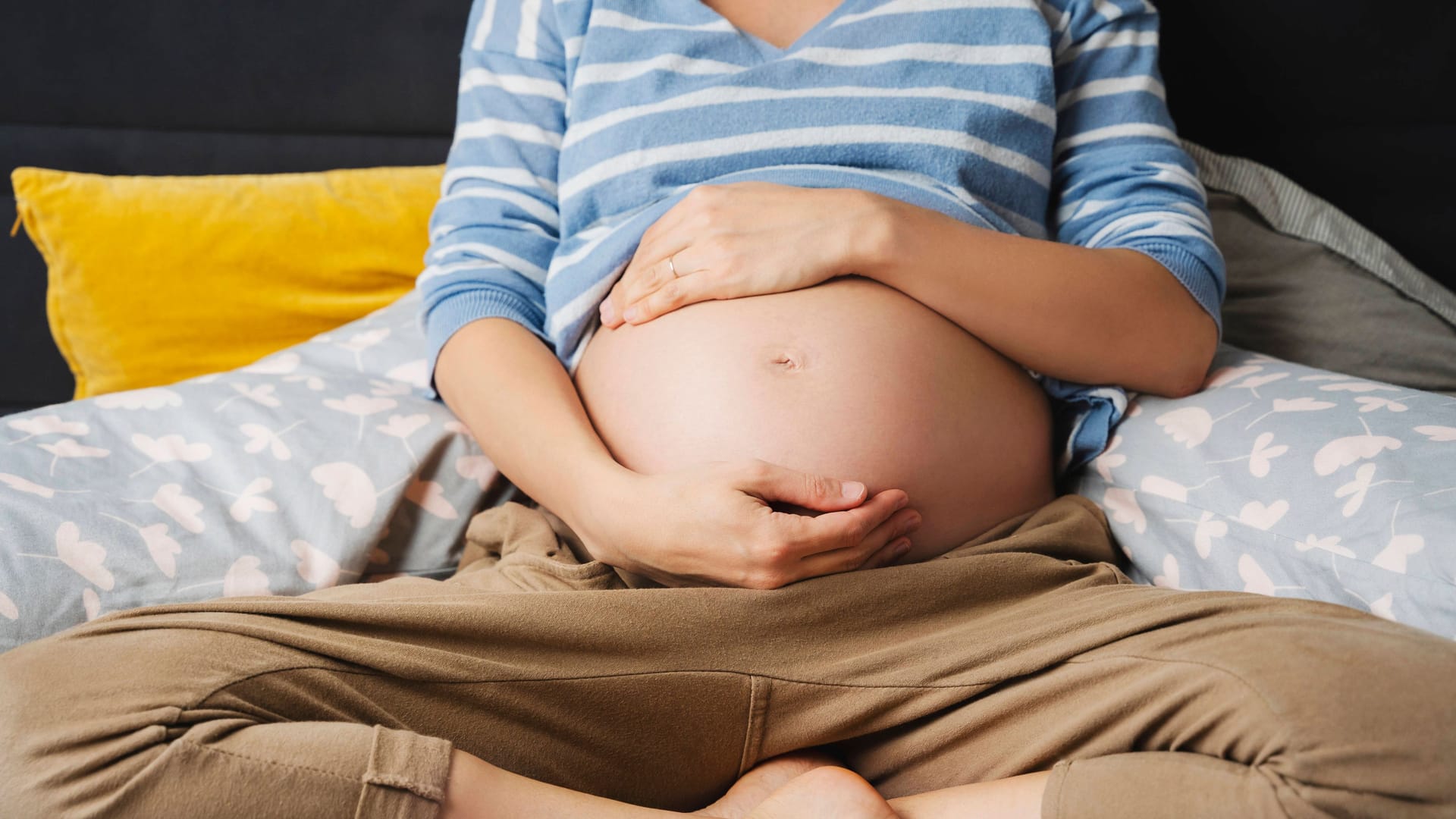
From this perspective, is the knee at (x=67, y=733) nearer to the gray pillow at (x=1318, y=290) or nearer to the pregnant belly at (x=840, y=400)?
the pregnant belly at (x=840, y=400)

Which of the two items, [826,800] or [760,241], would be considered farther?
[760,241]

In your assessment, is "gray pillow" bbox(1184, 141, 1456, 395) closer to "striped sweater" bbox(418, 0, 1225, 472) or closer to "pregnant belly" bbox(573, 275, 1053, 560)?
"striped sweater" bbox(418, 0, 1225, 472)

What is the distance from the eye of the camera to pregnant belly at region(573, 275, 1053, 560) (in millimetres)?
833

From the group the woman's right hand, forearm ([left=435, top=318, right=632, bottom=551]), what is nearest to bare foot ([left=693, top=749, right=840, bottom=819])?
the woman's right hand

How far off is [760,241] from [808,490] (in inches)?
10.3

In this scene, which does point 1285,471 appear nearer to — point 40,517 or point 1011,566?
point 1011,566

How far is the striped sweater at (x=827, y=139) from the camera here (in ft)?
3.33

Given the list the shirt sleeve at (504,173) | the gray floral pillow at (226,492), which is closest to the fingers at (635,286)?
the shirt sleeve at (504,173)

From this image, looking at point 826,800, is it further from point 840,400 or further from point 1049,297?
point 1049,297

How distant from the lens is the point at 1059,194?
1.14 meters

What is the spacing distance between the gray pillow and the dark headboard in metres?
0.22

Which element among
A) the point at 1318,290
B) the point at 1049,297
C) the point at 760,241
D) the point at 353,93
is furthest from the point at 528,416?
A: the point at 1318,290

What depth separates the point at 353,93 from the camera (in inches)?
58.4

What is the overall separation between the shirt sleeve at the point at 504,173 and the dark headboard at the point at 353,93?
0.37 meters
